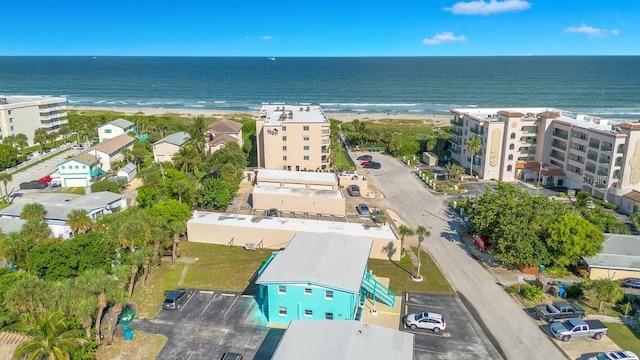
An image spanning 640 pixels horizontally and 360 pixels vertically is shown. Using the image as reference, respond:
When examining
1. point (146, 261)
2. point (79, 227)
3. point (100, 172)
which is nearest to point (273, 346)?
point (146, 261)

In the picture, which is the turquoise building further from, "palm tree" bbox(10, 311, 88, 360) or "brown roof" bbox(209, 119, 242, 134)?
"brown roof" bbox(209, 119, 242, 134)

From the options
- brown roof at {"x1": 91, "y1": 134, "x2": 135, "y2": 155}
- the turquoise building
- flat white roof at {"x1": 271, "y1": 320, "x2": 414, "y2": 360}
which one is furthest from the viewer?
brown roof at {"x1": 91, "y1": 134, "x2": 135, "y2": 155}

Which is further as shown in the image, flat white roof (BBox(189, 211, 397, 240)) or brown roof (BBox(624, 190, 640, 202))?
brown roof (BBox(624, 190, 640, 202))

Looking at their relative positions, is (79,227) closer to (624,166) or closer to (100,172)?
(100,172)

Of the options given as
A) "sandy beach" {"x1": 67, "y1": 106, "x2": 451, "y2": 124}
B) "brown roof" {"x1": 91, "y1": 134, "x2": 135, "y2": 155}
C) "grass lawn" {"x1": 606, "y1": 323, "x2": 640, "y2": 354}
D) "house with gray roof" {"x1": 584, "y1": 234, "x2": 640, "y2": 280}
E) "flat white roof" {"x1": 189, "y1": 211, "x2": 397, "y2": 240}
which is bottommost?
"grass lawn" {"x1": 606, "y1": 323, "x2": 640, "y2": 354}

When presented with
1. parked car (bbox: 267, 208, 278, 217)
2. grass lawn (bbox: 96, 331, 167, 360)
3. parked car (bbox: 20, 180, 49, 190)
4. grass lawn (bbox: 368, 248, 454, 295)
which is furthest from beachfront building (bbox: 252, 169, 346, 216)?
parked car (bbox: 20, 180, 49, 190)

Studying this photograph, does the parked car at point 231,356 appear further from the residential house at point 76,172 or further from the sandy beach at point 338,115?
the sandy beach at point 338,115

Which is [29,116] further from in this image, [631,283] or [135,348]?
[631,283]
